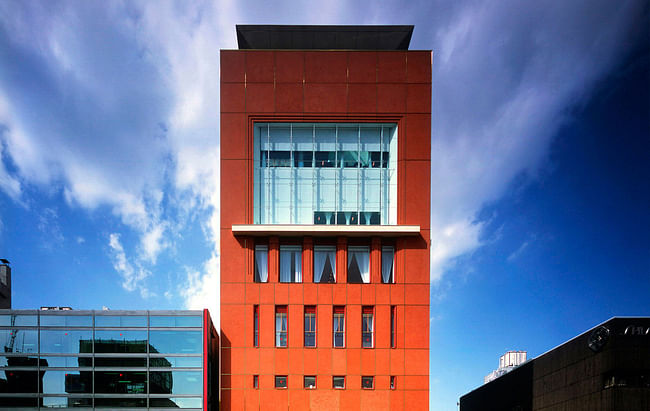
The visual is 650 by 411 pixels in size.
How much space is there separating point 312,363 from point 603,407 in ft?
87.5

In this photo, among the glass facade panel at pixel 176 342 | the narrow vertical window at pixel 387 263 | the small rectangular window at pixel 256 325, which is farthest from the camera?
the narrow vertical window at pixel 387 263

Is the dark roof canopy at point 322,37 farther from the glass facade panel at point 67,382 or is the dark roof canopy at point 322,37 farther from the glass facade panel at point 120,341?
the glass facade panel at point 67,382

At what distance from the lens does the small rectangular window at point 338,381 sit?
986 inches

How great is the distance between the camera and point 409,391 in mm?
24922

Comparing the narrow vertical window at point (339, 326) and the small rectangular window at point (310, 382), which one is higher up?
the narrow vertical window at point (339, 326)

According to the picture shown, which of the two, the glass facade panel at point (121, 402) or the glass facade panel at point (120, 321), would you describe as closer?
the glass facade panel at point (121, 402)

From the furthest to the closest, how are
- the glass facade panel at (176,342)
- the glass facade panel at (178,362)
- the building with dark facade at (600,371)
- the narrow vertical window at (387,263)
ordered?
the building with dark facade at (600,371), the narrow vertical window at (387,263), the glass facade panel at (176,342), the glass facade panel at (178,362)

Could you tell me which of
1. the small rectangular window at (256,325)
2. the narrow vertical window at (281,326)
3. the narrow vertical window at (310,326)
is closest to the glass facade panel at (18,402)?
the small rectangular window at (256,325)

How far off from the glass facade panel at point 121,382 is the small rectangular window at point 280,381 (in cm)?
829

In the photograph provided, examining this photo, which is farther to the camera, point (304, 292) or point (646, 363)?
point (646, 363)

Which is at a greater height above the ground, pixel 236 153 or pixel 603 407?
pixel 236 153

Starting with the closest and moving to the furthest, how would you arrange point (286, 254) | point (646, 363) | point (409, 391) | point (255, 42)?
point (409, 391) < point (286, 254) < point (255, 42) < point (646, 363)

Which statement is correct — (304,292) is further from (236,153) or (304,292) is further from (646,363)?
(646,363)

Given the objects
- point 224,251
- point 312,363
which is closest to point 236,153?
point 224,251
